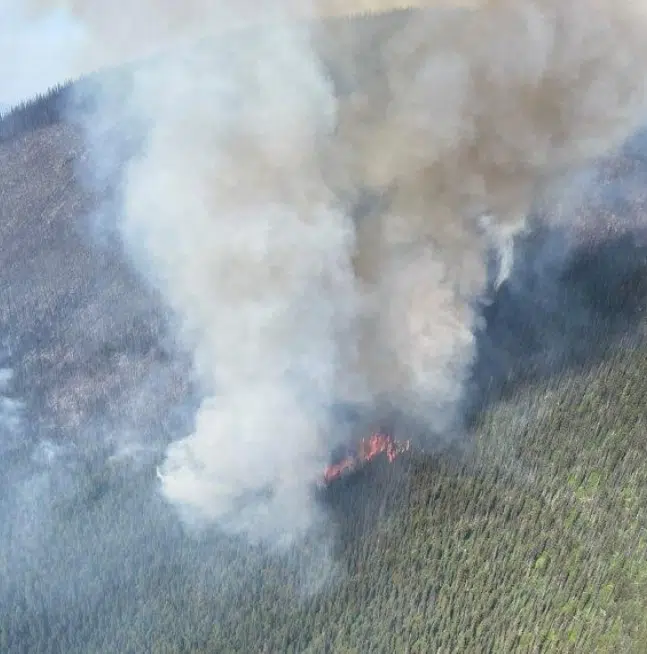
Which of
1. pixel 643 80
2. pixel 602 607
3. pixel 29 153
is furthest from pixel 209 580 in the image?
pixel 29 153

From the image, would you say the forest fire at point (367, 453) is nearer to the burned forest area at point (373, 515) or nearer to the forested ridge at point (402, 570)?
the burned forest area at point (373, 515)

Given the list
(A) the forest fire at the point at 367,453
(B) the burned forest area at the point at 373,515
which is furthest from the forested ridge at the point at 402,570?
(A) the forest fire at the point at 367,453

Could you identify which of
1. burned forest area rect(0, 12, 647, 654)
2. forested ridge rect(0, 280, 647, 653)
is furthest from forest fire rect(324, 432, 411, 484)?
forested ridge rect(0, 280, 647, 653)

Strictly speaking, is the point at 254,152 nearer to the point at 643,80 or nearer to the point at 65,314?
the point at 643,80

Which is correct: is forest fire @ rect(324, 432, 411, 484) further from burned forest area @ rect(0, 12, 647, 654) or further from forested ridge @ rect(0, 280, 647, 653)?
forested ridge @ rect(0, 280, 647, 653)

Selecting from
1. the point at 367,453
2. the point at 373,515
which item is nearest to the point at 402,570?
the point at 373,515

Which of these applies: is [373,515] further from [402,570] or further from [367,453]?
[367,453]
